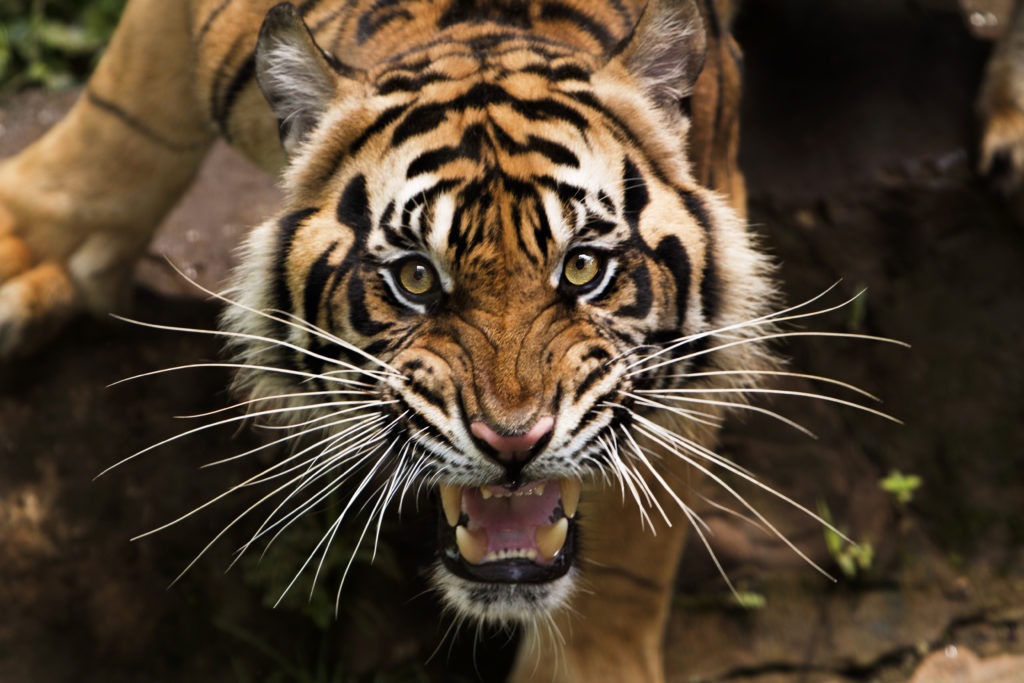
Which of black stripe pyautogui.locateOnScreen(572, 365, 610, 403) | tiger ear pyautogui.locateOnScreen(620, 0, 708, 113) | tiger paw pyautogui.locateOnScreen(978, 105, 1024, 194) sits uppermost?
tiger paw pyautogui.locateOnScreen(978, 105, 1024, 194)

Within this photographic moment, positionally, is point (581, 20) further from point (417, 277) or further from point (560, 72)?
point (417, 277)

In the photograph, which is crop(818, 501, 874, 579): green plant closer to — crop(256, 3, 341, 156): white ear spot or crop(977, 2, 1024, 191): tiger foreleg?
crop(977, 2, 1024, 191): tiger foreleg

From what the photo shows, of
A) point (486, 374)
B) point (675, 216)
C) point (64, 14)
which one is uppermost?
point (64, 14)

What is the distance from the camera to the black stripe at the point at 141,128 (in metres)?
2.49

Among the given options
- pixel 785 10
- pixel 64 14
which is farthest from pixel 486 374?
pixel 64 14

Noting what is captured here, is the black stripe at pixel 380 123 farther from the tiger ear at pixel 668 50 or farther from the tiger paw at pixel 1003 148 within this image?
the tiger paw at pixel 1003 148

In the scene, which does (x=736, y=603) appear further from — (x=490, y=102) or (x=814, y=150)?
(x=490, y=102)

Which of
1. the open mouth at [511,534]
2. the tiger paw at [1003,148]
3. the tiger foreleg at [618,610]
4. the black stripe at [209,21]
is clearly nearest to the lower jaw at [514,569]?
the open mouth at [511,534]

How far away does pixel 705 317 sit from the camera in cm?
182

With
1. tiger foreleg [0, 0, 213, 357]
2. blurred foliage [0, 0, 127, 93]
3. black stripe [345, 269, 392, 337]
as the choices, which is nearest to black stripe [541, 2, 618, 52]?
black stripe [345, 269, 392, 337]

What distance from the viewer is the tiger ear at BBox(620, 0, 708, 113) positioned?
5.56 feet

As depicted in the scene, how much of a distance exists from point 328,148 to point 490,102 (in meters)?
0.25

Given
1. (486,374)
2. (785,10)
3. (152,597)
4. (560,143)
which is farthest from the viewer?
(785,10)

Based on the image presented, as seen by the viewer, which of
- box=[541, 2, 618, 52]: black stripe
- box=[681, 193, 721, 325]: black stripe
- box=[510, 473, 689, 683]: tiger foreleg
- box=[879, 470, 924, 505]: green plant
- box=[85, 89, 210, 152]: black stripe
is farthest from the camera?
box=[879, 470, 924, 505]: green plant
